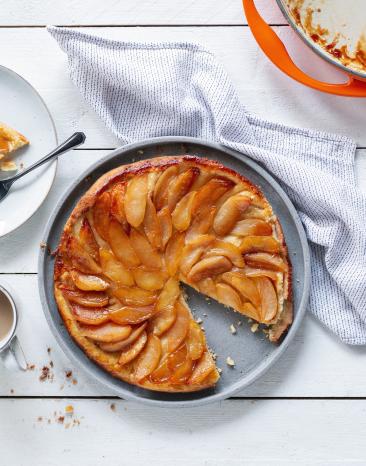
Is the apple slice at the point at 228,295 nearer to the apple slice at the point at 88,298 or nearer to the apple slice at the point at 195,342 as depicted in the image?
the apple slice at the point at 195,342

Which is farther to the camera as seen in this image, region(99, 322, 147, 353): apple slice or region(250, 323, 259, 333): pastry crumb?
region(250, 323, 259, 333): pastry crumb

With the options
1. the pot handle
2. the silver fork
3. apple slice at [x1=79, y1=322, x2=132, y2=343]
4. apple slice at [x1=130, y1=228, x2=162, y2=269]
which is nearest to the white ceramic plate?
the silver fork

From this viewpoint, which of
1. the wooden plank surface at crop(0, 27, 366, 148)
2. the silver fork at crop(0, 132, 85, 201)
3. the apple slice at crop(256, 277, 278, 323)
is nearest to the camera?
the apple slice at crop(256, 277, 278, 323)

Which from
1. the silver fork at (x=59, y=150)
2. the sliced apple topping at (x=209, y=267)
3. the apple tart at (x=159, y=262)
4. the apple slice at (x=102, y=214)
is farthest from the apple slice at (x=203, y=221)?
the silver fork at (x=59, y=150)

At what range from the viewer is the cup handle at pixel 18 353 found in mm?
Result: 2620

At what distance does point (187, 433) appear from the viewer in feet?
8.96

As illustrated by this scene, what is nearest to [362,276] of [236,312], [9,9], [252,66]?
[236,312]

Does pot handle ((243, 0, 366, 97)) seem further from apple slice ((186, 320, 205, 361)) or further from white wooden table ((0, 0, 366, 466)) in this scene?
apple slice ((186, 320, 205, 361))

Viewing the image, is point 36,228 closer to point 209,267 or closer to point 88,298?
point 88,298

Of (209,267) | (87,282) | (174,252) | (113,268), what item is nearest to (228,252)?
(209,267)

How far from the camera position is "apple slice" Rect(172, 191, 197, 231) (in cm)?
253

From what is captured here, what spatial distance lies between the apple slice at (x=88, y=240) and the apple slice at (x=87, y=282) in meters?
0.08

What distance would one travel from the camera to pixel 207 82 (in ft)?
8.66

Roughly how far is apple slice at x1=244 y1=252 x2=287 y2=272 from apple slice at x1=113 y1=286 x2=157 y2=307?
0.43 metres
